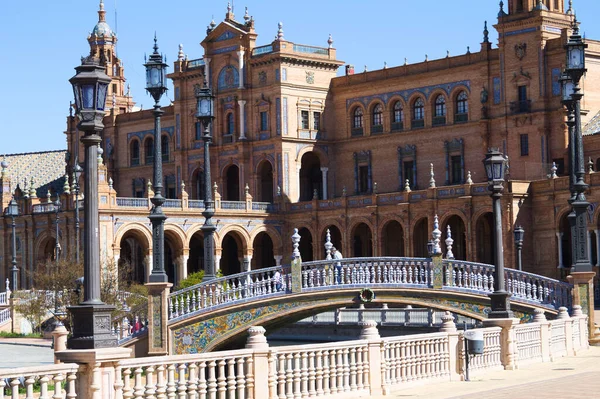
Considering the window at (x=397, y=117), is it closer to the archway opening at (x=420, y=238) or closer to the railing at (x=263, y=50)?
the archway opening at (x=420, y=238)

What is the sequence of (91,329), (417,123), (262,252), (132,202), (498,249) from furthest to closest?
1. (262,252)
2. (417,123)
3. (132,202)
4. (498,249)
5. (91,329)

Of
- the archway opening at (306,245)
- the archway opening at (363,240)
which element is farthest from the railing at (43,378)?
the archway opening at (306,245)

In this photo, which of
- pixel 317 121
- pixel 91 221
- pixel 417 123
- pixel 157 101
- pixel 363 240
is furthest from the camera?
pixel 317 121

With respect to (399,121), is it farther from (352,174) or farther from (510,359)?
(510,359)

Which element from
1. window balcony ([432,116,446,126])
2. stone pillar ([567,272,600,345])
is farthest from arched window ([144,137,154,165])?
stone pillar ([567,272,600,345])

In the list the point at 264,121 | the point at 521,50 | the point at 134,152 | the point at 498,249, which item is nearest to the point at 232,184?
the point at 264,121

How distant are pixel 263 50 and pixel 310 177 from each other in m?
8.25

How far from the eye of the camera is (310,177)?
75.6 meters

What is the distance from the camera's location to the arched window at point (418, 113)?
70.2 meters

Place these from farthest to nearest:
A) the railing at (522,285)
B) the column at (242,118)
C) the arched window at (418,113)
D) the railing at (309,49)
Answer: the column at (242,118) < the railing at (309,49) < the arched window at (418,113) < the railing at (522,285)

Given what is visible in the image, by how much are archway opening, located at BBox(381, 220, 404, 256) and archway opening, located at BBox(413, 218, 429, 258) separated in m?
1.72

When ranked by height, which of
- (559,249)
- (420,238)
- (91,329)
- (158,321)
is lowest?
(158,321)

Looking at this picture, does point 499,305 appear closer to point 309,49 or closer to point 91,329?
point 91,329

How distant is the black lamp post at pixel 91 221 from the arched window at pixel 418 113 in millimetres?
55451
